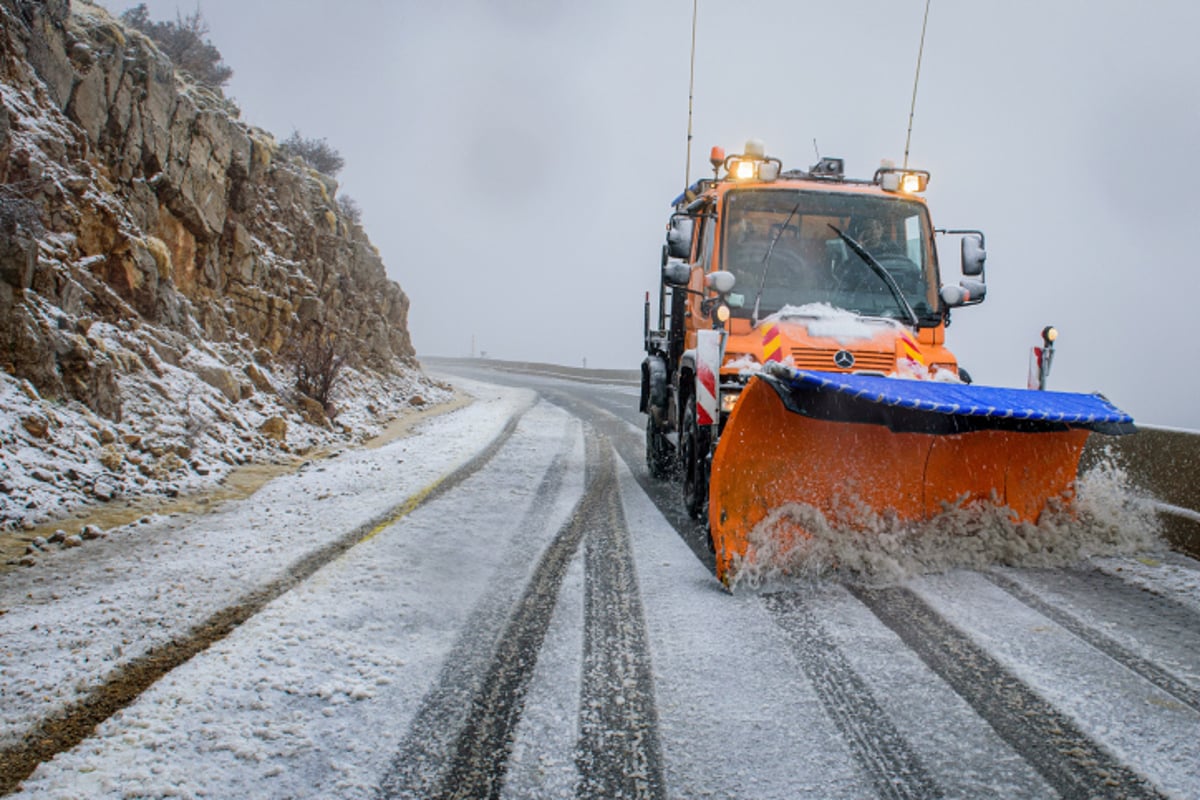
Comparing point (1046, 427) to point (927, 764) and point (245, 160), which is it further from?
point (245, 160)

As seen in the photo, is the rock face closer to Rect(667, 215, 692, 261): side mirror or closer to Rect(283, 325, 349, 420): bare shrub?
Rect(283, 325, 349, 420): bare shrub

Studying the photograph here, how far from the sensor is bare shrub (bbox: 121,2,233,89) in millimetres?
12664

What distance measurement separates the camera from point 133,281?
750cm

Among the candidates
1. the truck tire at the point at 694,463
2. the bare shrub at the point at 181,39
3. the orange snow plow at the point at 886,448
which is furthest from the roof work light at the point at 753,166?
the bare shrub at the point at 181,39

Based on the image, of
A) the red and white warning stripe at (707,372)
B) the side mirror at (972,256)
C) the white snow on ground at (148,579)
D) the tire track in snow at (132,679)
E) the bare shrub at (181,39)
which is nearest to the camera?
the tire track in snow at (132,679)

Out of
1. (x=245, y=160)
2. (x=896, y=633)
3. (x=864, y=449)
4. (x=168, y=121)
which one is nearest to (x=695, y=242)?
(x=864, y=449)

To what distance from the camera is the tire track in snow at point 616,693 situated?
194 centimetres

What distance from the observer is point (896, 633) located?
9.82 feet

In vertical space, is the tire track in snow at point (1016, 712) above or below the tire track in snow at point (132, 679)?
above

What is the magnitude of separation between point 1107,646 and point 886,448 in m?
1.42

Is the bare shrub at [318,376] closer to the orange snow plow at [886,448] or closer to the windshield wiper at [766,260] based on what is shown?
the windshield wiper at [766,260]

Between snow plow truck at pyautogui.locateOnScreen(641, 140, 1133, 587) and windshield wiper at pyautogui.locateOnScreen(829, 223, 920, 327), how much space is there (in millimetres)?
10

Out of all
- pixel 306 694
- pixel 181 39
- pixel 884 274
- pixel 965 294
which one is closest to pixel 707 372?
pixel 884 274

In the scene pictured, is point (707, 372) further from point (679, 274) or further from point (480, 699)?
point (480, 699)
